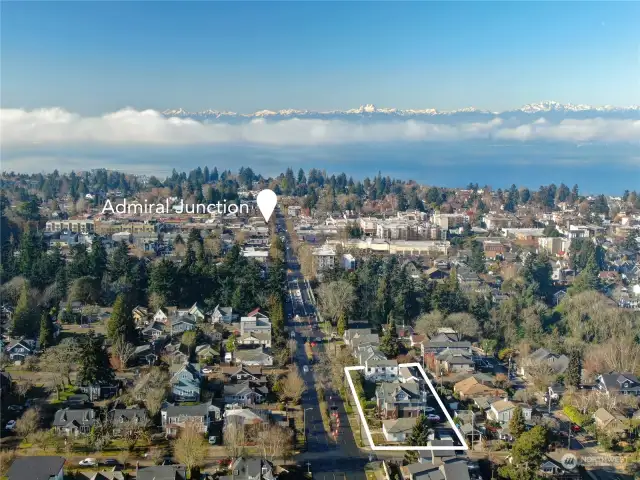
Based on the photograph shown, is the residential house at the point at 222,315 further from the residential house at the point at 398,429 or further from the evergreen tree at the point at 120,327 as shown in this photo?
the residential house at the point at 398,429

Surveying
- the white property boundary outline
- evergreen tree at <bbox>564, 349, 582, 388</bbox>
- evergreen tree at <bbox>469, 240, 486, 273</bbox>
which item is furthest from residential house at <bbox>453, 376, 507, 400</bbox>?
evergreen tree at <bbox>469, 240, 486, 273</bbox>

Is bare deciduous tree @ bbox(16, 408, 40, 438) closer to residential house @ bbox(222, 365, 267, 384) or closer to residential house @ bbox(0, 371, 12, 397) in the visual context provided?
residential house @ bbox(0, 371, 12, 397)

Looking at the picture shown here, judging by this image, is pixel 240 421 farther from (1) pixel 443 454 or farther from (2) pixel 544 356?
(2) pixel 544 356

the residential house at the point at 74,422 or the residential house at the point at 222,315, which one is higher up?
the residential house at the point at 222,315

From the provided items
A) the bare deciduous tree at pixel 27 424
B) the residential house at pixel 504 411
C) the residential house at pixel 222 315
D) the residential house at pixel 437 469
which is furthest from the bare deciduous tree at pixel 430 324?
the bare deciduous tree at pixel 27 424

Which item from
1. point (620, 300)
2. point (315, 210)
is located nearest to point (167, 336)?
point (620, 300)
